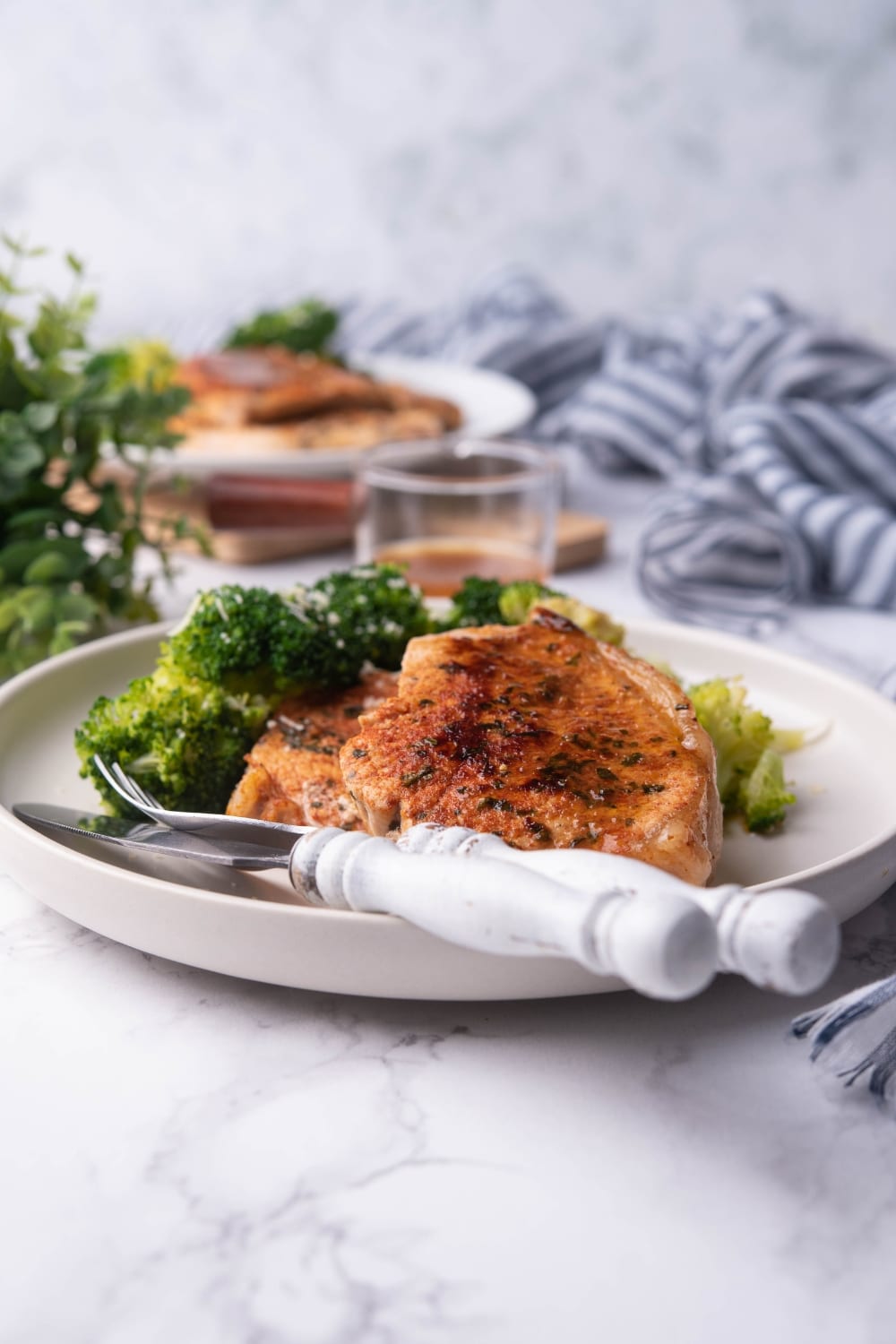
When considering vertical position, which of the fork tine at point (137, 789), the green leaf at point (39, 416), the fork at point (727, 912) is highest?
the fork at point (727, 912)

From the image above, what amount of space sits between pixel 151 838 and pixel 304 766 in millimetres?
342

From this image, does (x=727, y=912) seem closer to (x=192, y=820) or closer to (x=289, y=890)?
(x=289, y=890)

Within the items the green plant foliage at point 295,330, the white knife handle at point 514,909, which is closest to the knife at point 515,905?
the white knife handle at point 514,909

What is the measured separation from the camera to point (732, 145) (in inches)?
364

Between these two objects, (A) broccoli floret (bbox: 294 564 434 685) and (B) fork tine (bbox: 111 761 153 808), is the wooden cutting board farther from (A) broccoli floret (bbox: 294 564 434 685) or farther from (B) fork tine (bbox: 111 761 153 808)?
(B) fork tine (bbox: 111 761 153 808)

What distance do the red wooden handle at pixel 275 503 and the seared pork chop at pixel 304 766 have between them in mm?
2084

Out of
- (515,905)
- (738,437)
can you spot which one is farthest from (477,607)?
(738,437)

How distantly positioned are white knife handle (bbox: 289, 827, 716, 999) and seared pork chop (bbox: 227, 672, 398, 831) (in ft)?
1.43

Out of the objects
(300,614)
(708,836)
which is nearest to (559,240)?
(300,614)

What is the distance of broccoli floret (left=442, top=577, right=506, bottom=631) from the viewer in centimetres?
319

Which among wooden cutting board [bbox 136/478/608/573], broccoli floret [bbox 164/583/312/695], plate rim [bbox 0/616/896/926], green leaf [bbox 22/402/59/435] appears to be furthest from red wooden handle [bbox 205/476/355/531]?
broccoli floret [bbox 164/583/312/695]

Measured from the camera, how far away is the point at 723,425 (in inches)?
195

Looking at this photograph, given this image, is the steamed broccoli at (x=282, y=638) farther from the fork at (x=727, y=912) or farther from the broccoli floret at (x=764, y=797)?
the fork at (x=727, y=912)

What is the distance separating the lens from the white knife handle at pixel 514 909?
148 cm
